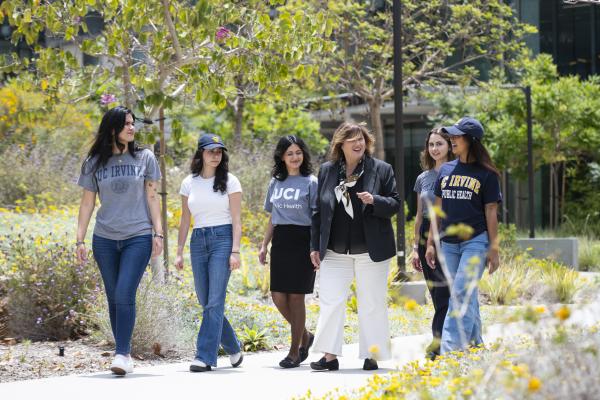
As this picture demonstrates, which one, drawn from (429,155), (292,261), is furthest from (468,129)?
(292,261)

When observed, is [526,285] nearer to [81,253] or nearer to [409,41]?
[81,253]

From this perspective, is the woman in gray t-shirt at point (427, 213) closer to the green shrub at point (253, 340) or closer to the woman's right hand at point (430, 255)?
the woman's right hand at point (430, 255)

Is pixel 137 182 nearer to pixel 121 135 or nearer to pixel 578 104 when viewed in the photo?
pixel 121 135

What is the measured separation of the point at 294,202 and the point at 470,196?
1.57 m

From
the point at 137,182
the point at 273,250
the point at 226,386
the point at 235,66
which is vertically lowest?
the point at 226,386

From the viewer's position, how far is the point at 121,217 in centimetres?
774

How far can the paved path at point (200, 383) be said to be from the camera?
688 centimetres

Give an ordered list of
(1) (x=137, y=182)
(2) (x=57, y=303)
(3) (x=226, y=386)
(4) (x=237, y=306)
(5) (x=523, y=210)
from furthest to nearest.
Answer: (5) (x=523, y=210), (4) (x=237, y=306), (2) (x=57, y=303), (1) (x=137, y=182), (3) (x=226, y=386)

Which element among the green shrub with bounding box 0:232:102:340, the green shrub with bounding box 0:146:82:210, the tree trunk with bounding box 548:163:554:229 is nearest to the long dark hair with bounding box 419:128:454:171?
the green shrub with bounding box 0:232:102:340

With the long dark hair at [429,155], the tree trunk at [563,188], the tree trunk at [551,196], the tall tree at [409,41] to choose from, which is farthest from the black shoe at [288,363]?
the tree trunk at [563,188]

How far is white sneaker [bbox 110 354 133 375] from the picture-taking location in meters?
7.62

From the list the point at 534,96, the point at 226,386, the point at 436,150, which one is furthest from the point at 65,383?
the point at 534,96

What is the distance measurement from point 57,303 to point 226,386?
121 inches

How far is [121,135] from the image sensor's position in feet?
26.0
